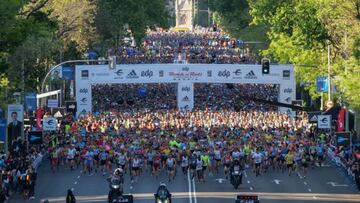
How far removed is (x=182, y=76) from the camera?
3253 inches

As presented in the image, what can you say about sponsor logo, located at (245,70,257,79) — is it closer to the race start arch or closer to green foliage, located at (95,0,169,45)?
the race start arch

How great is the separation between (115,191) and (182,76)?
42.6 metres

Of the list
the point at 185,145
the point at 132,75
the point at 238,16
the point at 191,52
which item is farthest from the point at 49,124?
the point at 191,52

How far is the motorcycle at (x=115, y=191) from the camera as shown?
37.5 metres

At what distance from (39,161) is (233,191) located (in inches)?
462

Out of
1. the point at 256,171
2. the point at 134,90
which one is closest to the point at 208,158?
the point at 256,171

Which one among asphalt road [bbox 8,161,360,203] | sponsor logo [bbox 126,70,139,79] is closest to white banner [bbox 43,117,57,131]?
asphalt road [bbox 8,161,360,203]

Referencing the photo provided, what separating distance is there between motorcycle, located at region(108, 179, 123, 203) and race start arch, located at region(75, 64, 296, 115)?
39.2 metres

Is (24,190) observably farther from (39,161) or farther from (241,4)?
(241,4)

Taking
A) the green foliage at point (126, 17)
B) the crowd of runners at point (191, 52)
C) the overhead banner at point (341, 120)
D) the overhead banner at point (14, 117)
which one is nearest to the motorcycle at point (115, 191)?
the overhead banner at point (14, 117)

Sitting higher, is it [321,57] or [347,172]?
[321,57]

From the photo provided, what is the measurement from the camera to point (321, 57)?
82625 mm

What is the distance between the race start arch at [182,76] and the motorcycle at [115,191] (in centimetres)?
3922

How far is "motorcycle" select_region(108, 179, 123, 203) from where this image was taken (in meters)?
37.5
